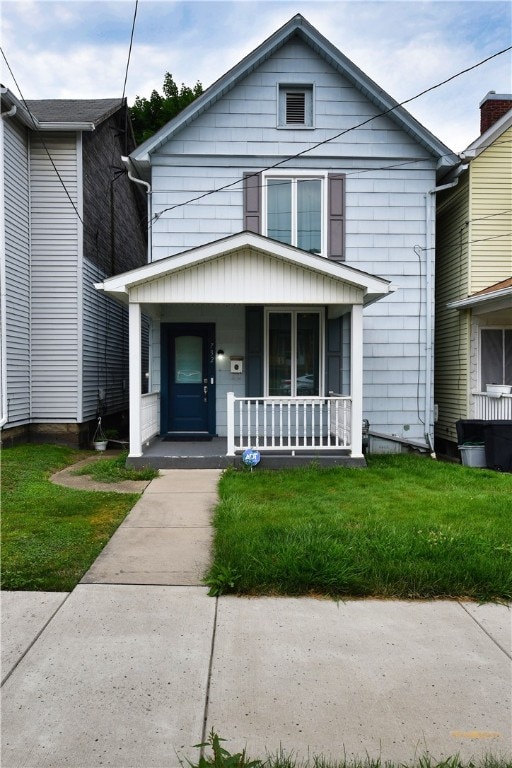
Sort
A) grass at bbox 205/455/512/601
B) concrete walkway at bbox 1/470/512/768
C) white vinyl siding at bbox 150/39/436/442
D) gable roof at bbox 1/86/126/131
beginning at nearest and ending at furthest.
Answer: concrete walkway at bbox 1/470/512/768
grass at bbox 205/455/512/601
gable roof at bbox 1/86/126/131
white vinyl siding at bbox 150/39/436/442

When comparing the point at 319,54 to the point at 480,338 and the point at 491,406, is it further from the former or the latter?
the point at 491,406

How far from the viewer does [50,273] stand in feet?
31.5

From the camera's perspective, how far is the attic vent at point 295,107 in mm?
9180

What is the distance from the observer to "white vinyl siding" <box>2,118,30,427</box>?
8.53 meters

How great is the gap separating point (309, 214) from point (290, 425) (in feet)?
13.7

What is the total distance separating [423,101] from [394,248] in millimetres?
2498

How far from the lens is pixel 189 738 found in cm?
202

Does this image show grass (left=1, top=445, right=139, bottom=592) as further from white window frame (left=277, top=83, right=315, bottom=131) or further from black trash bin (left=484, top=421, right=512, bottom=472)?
white window frame (left=277, top=83, right=315, bottom=131)

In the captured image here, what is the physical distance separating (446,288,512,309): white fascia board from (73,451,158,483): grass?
6.65 m

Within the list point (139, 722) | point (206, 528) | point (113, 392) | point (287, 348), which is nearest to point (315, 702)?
point (139, 722)

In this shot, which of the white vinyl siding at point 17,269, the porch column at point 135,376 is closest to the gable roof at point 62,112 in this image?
the white vinyl siding at point 17,269

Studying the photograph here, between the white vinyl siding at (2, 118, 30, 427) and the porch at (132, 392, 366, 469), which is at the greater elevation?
the white vinyl siding at (2, 118, 30, 427)

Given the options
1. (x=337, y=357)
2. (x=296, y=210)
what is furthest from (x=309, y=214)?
(x=337, y=357)

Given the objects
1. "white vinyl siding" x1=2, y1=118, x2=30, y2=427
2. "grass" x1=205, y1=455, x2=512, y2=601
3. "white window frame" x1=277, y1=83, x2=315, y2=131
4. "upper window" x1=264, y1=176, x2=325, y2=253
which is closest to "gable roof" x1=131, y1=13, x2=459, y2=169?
"white window frame" x1=277, y1=83, x2=315, y2=131
